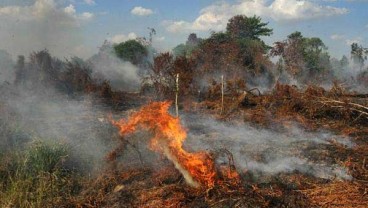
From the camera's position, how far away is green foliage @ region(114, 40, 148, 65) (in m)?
31.9

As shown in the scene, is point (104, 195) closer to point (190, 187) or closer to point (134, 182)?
point (134, 182)

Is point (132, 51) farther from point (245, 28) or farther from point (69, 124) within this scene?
point (69, 124)

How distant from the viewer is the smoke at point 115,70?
25.0 m

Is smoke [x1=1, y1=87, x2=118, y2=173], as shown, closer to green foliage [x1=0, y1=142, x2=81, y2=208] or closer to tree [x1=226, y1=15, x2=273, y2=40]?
green foliage [x1=0, y1=142, x2=81, y2=208]

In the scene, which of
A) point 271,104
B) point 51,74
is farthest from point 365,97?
point 51,74

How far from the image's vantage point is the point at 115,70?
93.4 ft

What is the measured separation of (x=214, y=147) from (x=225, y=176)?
2.14 metres

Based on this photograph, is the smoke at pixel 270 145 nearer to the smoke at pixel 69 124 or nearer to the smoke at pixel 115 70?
A: the smoke at pixel 69 124

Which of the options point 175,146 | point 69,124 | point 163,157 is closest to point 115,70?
point 69,124

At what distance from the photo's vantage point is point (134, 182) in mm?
6234

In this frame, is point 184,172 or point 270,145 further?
point 270,145

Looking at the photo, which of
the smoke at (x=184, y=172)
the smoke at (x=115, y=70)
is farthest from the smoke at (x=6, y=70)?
the smoke at (x=184, y=172)

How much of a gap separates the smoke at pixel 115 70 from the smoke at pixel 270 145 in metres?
14.4

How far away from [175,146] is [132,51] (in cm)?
2791
